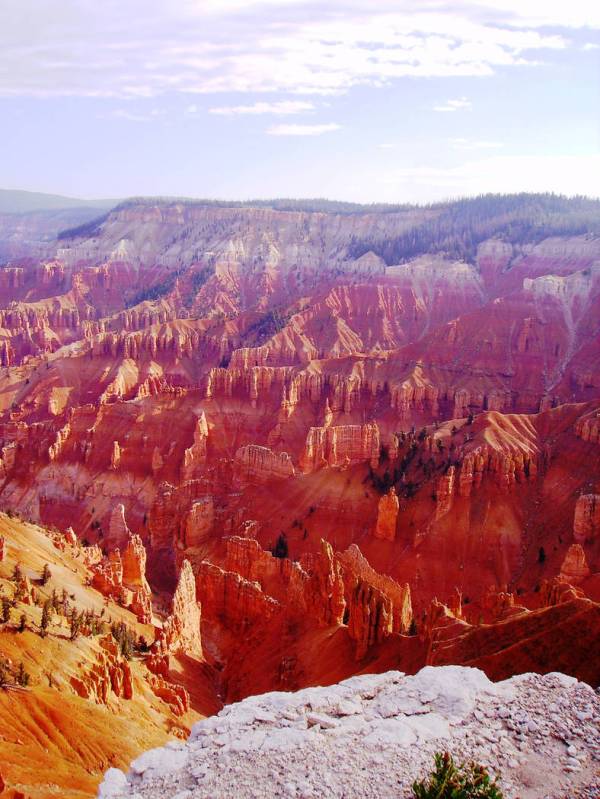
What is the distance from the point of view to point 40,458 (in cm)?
8819

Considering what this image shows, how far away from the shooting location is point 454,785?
1526 centimetres

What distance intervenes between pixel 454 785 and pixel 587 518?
4313 centimetres

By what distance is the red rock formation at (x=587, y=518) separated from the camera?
2138 inches

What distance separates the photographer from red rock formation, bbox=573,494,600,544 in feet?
178

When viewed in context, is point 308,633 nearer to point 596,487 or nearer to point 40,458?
point 596,487

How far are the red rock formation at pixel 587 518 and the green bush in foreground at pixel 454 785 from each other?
1647 inches

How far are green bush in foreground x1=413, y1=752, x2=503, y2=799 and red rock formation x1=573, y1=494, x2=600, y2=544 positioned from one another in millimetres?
41846

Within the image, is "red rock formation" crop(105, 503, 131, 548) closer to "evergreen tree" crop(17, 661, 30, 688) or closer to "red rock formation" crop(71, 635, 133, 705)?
"red rock formation" crop(71, 635, 133, 705)

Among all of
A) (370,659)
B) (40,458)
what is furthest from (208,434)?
(370,659)

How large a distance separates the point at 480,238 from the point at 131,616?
543 feet

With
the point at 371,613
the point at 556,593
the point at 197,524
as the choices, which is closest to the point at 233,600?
the point at 371,613

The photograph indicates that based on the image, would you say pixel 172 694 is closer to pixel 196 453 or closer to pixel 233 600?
pixel 233 600

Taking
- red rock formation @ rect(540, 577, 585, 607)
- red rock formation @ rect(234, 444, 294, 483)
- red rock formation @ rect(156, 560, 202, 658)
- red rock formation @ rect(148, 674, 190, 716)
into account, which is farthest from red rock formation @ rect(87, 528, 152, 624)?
red rock formation @ rect(540, 577, 585, 607)

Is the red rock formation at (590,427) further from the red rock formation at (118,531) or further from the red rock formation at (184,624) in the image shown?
the red rock formation at (118,531)
